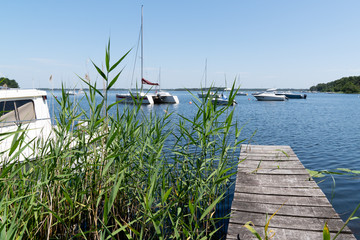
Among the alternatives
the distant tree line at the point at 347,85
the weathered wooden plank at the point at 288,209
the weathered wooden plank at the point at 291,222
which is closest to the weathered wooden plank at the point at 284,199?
the weathered wooden plank at the point at 288,209

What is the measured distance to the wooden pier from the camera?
3.03 meters

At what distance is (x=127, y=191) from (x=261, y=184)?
242cm

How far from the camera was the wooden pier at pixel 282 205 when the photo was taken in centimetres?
303

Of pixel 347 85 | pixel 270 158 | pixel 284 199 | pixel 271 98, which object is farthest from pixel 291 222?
pixel 347 85

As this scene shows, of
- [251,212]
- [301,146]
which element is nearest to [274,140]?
[301,146]

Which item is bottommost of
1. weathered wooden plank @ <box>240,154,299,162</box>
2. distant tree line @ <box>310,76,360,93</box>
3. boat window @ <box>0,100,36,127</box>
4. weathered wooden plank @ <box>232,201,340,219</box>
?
weathered wooden plank @ <box>240,154,299,162</box>

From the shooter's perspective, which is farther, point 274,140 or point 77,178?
point 274,140

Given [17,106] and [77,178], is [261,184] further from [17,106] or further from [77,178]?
[17,106]

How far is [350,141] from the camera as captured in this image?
13.2m

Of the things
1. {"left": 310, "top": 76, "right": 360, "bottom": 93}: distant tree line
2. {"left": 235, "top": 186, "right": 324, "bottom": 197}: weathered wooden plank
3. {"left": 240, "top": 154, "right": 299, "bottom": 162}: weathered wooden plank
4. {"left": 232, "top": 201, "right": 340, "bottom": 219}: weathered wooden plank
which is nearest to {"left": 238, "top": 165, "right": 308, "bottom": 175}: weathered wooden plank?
{"left": 240, "top": 154, "right": 299, "bottom": 162}: weathered wooden plank

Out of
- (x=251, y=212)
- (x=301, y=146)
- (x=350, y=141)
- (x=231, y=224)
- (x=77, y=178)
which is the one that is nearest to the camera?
(x=77, y=178)

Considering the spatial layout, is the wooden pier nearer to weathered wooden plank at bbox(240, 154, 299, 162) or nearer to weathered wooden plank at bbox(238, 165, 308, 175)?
weathered wooden plank at bbox(238, 165, 308, 175)

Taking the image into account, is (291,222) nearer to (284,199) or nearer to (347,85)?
(284,199)

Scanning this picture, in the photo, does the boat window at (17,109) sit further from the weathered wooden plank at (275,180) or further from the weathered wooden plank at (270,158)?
the weathered wooden plank at (270,158)
